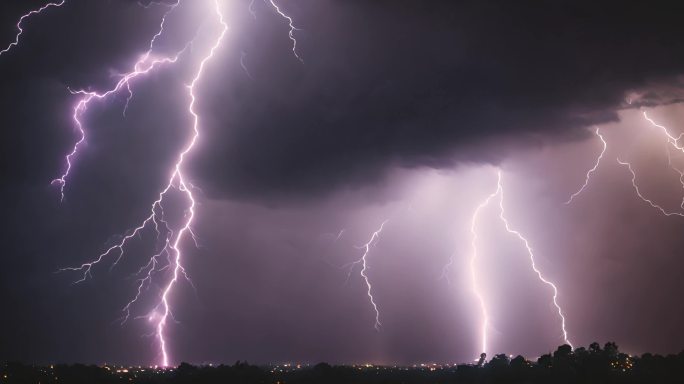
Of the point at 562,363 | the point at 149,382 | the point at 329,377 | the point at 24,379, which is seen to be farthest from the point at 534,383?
the point at 24,379

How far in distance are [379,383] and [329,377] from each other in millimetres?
6811

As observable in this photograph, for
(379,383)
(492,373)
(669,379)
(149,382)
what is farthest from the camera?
(149,382)

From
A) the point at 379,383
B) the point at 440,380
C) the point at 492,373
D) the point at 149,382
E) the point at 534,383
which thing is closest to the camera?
the point at 534,383

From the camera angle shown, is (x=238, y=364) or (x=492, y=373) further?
(x=238, y=364)

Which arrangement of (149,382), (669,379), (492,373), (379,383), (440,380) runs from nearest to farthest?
(669,379) < (379,383) < (492,373) < (149,382) < (440,380)

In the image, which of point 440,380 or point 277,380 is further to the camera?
point 440,380

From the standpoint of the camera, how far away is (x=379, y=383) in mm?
54344

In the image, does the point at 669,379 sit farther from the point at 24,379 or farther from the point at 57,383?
the point at 24,379

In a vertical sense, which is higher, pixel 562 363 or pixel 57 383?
pixel 562 363

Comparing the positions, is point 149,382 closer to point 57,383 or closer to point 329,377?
point 57,383

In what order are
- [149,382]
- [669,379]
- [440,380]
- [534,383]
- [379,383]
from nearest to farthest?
[669,379]
[534,383]
[379,383]
[149,382]
[440,380]

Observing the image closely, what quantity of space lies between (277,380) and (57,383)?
17188mm

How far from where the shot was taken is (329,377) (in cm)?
5978

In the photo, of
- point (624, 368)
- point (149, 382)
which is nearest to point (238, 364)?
point (149, 382)
